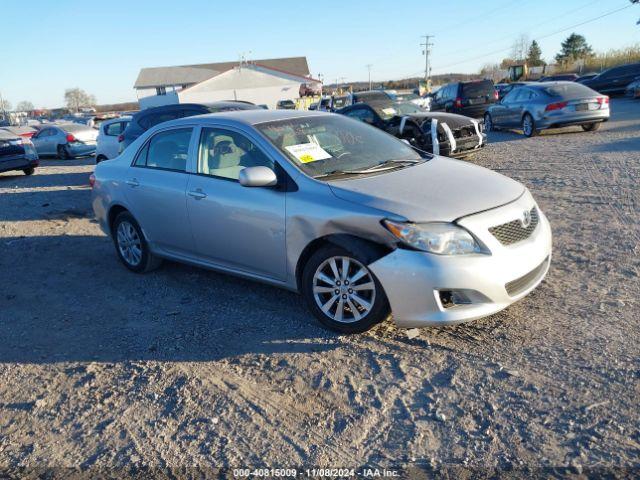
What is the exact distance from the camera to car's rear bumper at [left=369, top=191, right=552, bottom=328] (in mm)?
3523

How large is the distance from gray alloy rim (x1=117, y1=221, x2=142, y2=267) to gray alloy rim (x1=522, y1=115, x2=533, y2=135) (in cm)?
1208

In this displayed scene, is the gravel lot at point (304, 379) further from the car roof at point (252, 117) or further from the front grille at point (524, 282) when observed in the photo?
the car roof at point (252, 117)

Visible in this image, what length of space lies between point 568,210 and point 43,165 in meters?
16.7

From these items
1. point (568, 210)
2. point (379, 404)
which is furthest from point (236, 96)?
point (379, 404)

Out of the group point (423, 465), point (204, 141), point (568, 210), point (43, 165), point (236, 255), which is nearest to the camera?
point (423, 465)

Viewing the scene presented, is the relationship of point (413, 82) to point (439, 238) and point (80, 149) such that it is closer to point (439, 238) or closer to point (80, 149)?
point (80, 149)

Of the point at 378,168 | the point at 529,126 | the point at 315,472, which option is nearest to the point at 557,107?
the point at 529,126

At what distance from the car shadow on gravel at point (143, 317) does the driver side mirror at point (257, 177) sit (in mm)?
1119

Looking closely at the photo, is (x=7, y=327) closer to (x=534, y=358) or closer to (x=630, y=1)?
(x=534, y=358)

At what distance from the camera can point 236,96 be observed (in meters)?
54.5

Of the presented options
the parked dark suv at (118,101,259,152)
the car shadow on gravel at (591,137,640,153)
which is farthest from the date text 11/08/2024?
the car shadow on gravel at (591,137,640,153)

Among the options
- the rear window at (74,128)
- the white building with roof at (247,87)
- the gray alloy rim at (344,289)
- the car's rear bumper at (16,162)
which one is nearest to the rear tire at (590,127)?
the gray alloy rim at (344,289)

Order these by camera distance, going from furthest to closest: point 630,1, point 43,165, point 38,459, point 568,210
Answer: point 630,1
point 43,165
point 568,210
point 38,459

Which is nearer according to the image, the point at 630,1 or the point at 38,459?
the point at 38,459
